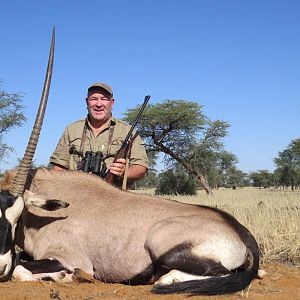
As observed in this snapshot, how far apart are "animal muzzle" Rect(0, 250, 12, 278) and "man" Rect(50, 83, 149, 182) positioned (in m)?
2.15

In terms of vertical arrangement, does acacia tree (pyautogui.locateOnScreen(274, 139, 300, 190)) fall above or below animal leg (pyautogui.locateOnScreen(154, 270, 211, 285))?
above

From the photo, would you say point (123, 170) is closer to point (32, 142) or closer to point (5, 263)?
point (32, 142)

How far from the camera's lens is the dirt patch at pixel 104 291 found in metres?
3.33

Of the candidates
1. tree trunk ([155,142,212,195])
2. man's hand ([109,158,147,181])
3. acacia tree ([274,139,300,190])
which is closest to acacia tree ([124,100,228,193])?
tree trunk ([155,142,212,195])

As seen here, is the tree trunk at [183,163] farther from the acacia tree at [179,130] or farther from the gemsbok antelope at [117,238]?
the gemsbok antelope at [117,238]

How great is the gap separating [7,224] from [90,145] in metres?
2.31

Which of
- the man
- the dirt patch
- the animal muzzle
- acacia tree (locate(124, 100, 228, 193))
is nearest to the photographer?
the dirt patch

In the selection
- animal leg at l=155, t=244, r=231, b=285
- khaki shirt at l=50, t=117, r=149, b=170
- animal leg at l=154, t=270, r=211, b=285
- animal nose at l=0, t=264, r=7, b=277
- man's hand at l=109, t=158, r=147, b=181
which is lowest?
animal nose at l=0, t=264, r=7, b=277

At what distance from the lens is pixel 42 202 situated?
3951 millimetres

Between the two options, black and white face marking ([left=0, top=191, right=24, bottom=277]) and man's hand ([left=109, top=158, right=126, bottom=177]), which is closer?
black and white face marking ([left=0, top=191, right=24, bottom=277])

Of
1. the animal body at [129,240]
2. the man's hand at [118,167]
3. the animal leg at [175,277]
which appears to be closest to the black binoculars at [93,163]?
the man's hand at [118,167]

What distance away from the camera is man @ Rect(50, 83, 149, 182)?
5746 mm

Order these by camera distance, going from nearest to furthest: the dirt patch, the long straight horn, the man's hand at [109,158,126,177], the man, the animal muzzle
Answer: the dirt patch < the animal muzzle < the long straight horn < the man's hand at [109,158,126,177] < the man

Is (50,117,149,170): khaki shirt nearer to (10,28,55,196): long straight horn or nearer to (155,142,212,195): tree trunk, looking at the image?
(10,28,55,196): long straight horn
